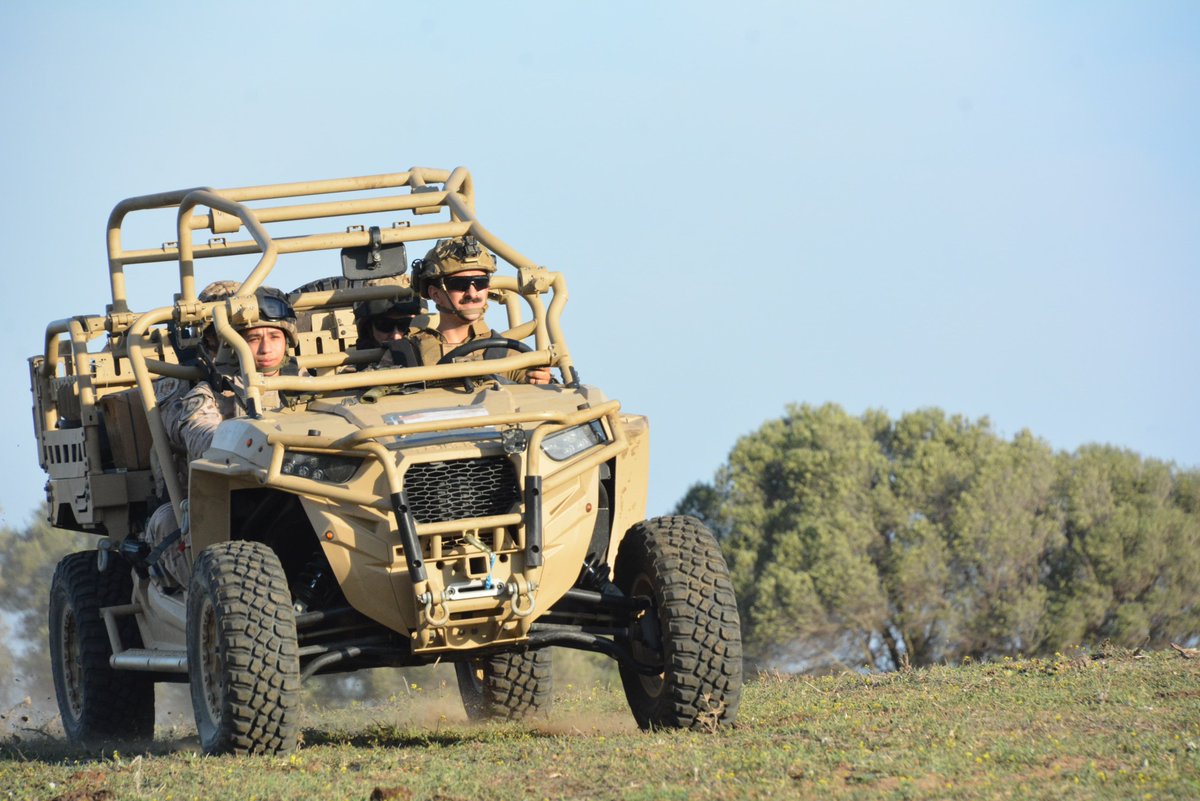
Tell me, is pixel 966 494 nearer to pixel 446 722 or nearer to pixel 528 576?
pixel 446 722

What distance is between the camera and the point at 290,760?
309 inches

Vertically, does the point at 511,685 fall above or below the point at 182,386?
below

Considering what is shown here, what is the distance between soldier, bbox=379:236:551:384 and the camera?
9945mm

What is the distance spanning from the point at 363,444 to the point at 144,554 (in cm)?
255

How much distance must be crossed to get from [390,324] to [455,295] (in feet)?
2.96

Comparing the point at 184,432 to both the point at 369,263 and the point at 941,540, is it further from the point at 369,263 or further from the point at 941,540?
the point at 941,540

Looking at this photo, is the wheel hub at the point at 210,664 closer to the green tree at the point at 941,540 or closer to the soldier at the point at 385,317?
the soldier at the point at 385,317

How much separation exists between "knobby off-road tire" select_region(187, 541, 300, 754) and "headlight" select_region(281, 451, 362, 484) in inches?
15.7

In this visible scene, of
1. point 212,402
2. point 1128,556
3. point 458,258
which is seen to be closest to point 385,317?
point 458,258

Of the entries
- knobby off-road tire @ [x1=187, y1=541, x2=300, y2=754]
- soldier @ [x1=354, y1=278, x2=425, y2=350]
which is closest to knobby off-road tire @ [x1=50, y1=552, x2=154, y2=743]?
soldier @ [x1=354, y1=278, x2=425, y2=350]

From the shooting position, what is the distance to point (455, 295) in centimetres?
1009

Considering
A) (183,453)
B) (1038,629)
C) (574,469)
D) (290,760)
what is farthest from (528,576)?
(1038,629)

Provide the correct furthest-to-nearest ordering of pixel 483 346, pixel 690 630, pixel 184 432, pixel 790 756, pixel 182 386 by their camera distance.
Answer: pixel 182 386 < pixel 483 346 < pixel 184 432 < pixel 690 630 < pixel 790 756

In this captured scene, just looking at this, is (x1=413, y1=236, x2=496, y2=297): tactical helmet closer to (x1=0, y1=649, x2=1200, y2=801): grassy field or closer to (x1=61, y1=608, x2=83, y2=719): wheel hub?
(x1=0, y1=649, x2=1200, y2=801): grassy field
